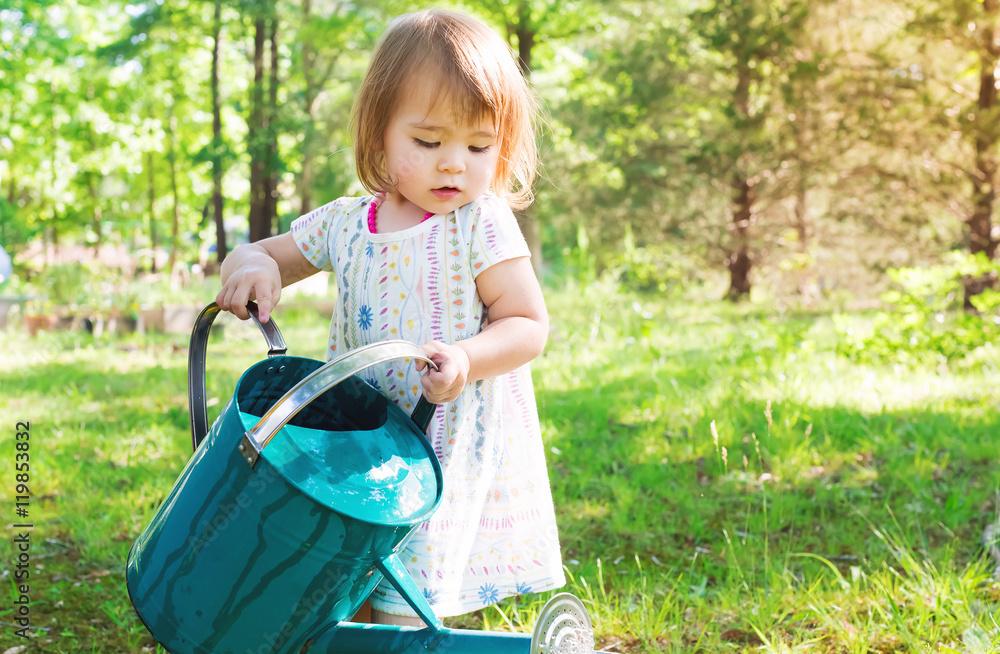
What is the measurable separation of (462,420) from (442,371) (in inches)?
12.0

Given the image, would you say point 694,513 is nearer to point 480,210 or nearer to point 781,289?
point 480,210

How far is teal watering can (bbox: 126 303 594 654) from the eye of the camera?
100 centimetres

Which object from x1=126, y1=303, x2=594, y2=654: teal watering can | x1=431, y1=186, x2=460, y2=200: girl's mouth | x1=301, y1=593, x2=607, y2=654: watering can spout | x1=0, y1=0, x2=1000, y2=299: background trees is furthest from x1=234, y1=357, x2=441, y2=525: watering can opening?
x1=0, y1=0, x2=1000, y2=299: background trees

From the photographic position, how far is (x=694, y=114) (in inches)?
425

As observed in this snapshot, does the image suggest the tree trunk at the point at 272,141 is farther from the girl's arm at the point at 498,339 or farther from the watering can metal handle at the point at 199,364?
the girl's arm at the point at 498,339

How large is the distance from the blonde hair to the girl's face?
2 centimetres

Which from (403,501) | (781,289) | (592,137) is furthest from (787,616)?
(592,137)

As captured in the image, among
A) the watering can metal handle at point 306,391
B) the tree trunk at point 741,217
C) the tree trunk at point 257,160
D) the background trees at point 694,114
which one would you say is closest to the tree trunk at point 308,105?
the background trees at point 694,114

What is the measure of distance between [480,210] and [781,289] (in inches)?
344

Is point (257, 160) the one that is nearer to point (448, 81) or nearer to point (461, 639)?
point (448, 81)

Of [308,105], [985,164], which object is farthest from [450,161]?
[308,105]

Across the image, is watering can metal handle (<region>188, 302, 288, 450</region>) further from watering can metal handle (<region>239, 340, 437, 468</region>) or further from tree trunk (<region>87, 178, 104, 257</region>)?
tree trunk (<region>87, 178, 104, 257</region>)

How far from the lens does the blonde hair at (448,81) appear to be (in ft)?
4.25

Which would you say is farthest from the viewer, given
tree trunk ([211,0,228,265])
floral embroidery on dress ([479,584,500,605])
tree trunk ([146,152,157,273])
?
tree trunk ([146,152,157,273])
